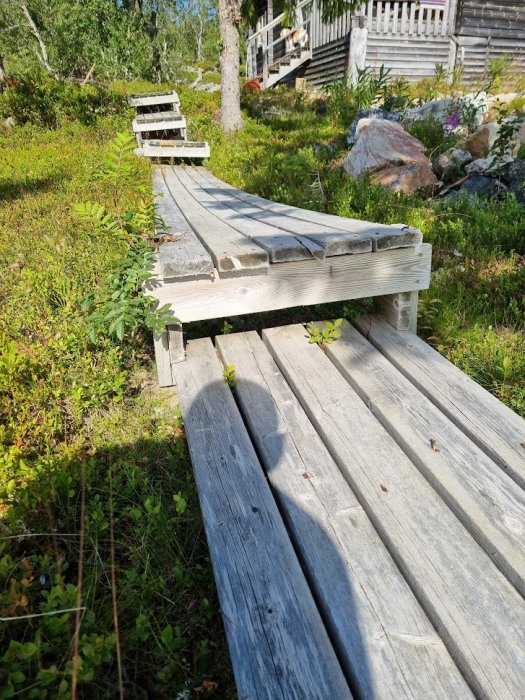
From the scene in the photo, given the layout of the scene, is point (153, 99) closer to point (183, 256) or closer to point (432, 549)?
point (183, 256)

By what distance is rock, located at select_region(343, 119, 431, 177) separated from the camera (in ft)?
20.7

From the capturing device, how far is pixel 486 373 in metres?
2.68

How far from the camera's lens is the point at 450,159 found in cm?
637

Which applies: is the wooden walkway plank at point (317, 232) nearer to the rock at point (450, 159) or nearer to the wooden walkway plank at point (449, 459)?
the wooden walkway plank at point (449, 459)

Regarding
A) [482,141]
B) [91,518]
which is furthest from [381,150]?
[91,518]

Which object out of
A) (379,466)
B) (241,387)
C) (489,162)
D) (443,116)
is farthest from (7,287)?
(443,116)

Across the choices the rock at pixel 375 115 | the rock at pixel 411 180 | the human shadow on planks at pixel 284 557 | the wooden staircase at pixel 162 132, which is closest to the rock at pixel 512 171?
the rock at pixel 411 180

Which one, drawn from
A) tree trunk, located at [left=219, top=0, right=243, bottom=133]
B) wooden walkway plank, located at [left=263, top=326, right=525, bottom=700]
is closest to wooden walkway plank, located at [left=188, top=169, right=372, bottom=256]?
wooden walkway plank, located at [left=263, top=326, right=525, bottom=700]

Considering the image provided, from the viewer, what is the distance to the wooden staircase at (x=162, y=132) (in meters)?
9.38

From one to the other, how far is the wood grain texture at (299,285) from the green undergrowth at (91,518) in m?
0.54

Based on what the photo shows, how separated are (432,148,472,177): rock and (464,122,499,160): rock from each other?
0.88ft

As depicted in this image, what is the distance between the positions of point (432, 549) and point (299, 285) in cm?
151

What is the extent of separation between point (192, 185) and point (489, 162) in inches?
155

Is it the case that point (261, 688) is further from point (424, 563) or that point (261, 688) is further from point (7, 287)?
point (7, 287)
